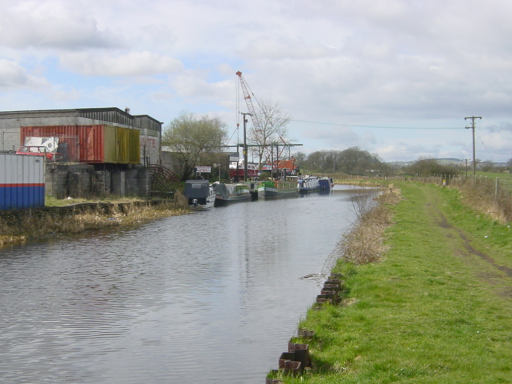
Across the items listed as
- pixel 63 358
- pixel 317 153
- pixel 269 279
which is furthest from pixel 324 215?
pixel 317 153

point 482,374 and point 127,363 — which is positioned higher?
point 482,374

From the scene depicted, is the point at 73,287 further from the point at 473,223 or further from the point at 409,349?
the point at 473,223

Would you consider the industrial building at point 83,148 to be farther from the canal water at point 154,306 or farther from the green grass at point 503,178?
the green grass at point 503,178

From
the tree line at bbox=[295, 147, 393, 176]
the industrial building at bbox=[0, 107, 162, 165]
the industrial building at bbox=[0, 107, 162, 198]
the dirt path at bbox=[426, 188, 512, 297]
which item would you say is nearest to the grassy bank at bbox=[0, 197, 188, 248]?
the industrial building at bbox=[0, 107, 162, 198]

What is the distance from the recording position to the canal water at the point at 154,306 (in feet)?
31.4

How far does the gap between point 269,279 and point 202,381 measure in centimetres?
827

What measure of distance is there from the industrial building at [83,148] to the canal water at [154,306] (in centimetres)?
1292

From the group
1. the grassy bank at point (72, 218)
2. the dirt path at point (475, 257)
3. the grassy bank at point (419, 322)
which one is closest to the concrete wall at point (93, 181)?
the grassy bank at point (72, 218)

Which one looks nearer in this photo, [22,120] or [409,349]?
[409,349]

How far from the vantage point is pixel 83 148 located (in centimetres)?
4053

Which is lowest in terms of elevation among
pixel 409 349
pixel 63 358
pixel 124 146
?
pixel 63 358

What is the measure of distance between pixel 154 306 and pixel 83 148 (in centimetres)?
2875

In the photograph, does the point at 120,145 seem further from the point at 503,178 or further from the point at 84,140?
the point at 503,178

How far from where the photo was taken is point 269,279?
55.4 feet
